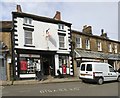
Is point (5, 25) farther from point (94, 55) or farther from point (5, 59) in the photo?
point (94, 55)

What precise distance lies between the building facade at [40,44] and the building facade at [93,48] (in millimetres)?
1264

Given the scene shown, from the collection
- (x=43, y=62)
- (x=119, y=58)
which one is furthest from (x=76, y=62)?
(x=119, y=58)

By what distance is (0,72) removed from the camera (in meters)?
24.1

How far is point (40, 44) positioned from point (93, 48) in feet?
35.3

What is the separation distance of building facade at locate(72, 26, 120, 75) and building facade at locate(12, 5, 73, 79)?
4.15 ft

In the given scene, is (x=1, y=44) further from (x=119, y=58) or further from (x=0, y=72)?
(x=119, y=58)

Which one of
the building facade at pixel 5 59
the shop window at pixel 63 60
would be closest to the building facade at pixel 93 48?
the shop window at pixel 63 60

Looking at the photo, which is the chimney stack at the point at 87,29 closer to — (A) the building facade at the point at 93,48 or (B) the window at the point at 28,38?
(A) the building facade at the point at 93,48

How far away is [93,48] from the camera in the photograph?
34.6m

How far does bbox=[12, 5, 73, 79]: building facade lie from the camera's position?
24.7 m

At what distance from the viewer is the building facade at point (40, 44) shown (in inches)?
971

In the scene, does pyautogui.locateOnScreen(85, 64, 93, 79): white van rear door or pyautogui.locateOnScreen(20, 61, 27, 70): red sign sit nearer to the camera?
pyautogui.locateOnScreen(85, 64, 93, 79): white van rear door

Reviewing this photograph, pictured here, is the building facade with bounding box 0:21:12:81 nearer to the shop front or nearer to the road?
the shop front

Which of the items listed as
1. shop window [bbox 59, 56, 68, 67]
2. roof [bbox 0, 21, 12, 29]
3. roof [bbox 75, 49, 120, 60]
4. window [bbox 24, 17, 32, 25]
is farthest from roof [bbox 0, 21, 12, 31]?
roof [bbox 75, 49, 120, 60]
